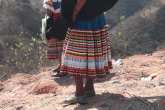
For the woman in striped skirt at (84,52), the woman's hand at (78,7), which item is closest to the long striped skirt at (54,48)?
the woman in striped skirt at (84,52)

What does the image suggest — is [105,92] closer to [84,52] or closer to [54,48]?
[84,52]

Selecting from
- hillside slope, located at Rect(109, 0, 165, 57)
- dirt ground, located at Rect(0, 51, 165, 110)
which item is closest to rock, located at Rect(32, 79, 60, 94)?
dirt ground, located at Rect(0, 51, 165, 110)

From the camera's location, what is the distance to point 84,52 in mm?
2402

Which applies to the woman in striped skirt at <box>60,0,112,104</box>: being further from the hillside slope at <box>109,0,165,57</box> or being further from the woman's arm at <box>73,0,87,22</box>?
the hillside slope at <box>109,0,165,57</box>

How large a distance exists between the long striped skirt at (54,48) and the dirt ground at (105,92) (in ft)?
1.42

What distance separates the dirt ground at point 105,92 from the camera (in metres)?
2.42

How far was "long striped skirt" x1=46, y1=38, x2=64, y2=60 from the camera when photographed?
4.05 m

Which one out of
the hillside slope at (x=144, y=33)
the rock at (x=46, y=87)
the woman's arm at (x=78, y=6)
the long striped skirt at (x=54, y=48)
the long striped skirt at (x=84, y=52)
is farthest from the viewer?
the hillside slope at (x=144, y=33)

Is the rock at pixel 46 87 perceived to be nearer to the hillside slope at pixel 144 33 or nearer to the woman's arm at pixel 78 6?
the woman's arm at pixel 78 6

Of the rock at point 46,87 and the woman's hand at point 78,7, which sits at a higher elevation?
the woman's hand at point 78,7

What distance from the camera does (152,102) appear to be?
2340mm

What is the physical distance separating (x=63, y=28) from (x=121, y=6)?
33369mm

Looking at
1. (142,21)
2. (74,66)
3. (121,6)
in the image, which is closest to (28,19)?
(142,21)

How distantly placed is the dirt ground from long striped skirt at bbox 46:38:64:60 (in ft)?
1.42
